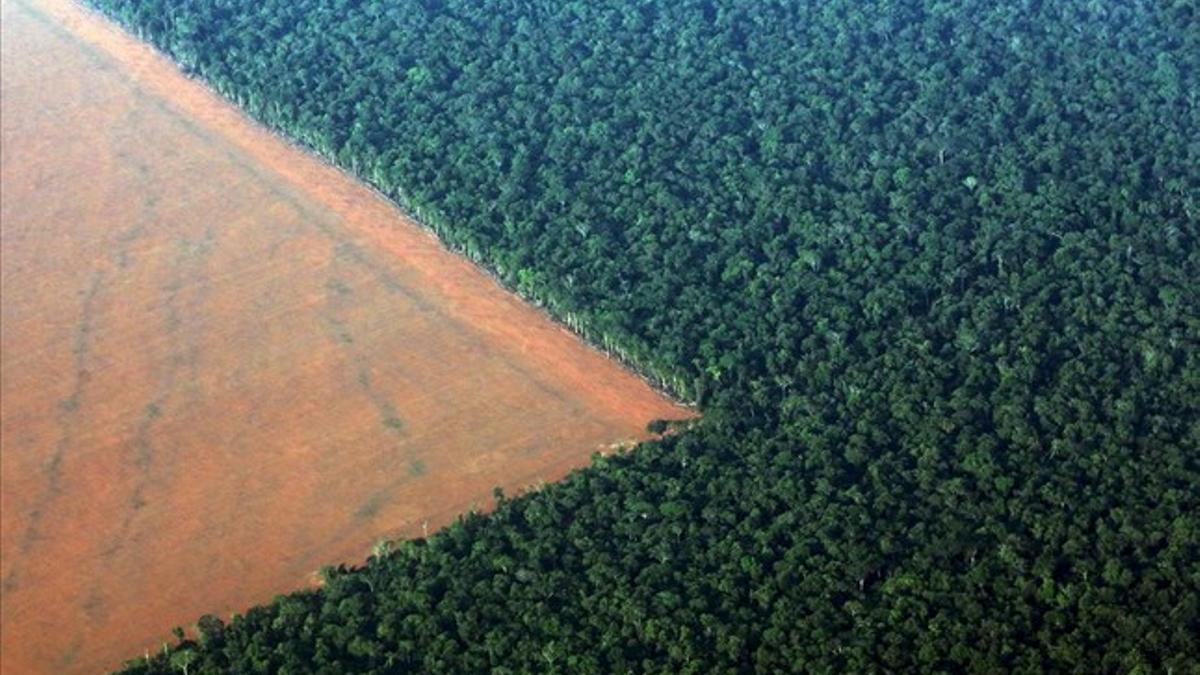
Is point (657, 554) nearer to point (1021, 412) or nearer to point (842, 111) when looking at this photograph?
point (1021, 412)

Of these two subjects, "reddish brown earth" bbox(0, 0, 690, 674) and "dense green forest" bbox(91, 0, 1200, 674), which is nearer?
"dense green forest" bbox(91, 0, 1200, 674)

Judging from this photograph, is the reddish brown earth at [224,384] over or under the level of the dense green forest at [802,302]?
under

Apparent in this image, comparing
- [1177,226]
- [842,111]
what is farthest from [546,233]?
[1177,226]

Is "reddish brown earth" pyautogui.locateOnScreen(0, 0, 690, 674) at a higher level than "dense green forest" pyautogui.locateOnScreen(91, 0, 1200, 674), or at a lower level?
lower

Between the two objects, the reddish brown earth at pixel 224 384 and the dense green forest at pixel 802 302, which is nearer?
the dense green forest at pixel 802 302
